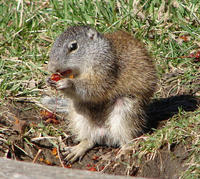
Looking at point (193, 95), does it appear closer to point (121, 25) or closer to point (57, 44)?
point (121, 25)

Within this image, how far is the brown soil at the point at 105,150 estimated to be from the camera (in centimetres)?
462

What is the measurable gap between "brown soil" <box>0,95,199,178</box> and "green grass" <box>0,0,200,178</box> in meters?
0.27

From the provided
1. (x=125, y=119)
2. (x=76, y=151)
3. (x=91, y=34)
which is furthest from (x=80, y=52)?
(x=76, y=151)

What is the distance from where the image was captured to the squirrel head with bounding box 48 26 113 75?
15.4 feet

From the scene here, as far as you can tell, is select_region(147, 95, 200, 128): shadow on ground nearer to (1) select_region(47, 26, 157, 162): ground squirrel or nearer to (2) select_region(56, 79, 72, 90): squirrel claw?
(1) select_region(47, 26, 157, 162): ground squirrel

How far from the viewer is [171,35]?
6605 millimetres

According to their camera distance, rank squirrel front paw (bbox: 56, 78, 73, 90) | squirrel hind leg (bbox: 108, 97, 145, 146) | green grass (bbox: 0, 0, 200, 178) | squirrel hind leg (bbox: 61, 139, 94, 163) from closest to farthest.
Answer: squirrel front paw (bbox: 56, 78, 73, 90) < squirrel hind leg (bbox: 108, 97, 145, 146) < squirrel hind leg (bbox: 61, 139, 94, 163) < green grass (bbox: 0, 0, 200, 178)

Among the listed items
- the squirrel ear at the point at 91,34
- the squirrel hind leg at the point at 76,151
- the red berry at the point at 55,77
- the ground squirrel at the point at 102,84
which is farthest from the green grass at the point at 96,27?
the squirrel ear at the point at 91,34

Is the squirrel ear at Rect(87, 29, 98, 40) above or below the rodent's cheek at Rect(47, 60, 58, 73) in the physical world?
above

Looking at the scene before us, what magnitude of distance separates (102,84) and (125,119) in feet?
1.71

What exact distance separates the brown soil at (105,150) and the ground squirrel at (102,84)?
0.22 meters

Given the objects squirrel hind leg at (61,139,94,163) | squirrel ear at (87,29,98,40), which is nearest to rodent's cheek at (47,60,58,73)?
squirrel ear at (87,29,98,40)

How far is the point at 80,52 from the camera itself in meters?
4.85

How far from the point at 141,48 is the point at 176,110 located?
105 cm
